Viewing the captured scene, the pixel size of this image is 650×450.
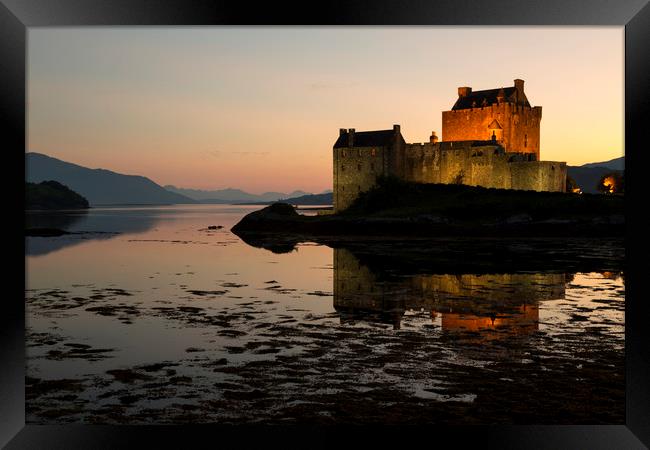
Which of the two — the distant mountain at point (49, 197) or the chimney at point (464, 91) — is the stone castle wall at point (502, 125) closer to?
the chimney at point (464, 91)

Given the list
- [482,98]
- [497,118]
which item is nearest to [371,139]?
[497,118]

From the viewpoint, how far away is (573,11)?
5020mm

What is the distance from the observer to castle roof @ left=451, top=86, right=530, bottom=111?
6050 cm

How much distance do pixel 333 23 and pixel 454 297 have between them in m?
9.76

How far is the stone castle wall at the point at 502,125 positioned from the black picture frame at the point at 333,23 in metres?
56.2

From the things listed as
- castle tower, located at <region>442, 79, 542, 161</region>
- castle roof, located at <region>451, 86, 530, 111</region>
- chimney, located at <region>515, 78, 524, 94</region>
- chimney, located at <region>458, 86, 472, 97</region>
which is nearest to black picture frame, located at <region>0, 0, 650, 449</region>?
castle tower, located at <region>442, 79, 542, 161</region>

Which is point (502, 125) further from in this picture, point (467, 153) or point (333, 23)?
point (333, 23)

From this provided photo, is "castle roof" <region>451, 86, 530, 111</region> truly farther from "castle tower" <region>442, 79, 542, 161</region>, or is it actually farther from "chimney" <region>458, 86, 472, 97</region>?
"chimney" <region>458, 86, 472, 97</region>

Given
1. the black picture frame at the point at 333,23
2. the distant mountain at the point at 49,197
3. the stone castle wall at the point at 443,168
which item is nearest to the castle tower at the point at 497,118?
the stone castle wall at the point at 443,168

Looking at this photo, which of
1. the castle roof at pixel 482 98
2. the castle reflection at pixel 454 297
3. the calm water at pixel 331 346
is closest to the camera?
the calm water at pixel 331 346

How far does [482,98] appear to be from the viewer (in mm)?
61312

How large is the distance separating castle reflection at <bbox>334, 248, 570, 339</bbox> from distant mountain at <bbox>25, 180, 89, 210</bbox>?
113389mm

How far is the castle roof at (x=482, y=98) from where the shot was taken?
6050 centimetres

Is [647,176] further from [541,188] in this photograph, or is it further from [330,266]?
[541,188]
